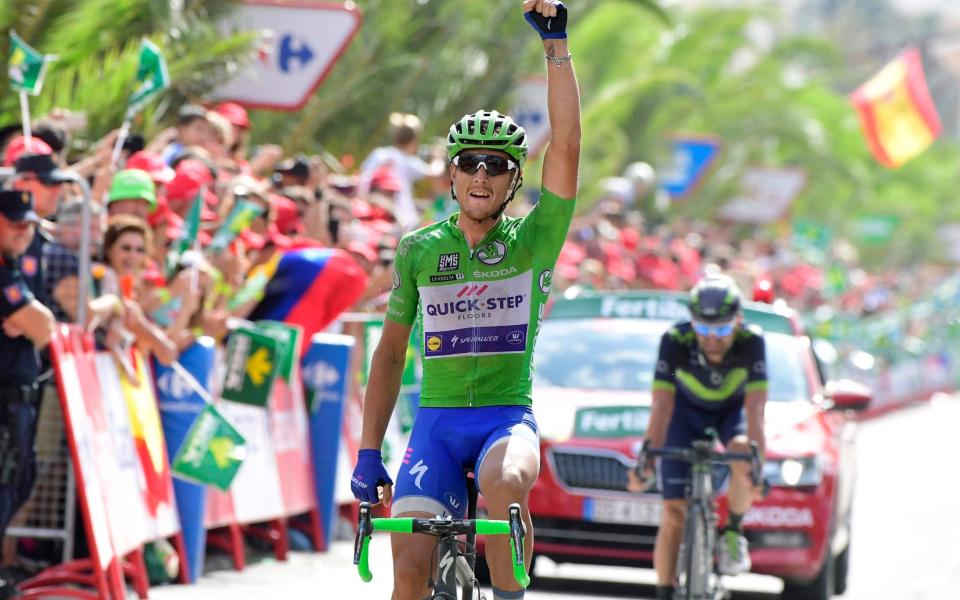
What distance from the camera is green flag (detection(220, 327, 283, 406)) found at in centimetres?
1185

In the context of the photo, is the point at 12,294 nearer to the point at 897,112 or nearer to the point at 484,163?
the point at 484,163

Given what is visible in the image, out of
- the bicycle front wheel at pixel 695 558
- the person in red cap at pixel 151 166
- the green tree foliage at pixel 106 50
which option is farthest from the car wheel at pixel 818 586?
the green tree foliage at pixel 106 50

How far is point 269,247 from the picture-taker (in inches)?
509

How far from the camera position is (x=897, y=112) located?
158 feet

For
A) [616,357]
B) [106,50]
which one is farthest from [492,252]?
[106,50]

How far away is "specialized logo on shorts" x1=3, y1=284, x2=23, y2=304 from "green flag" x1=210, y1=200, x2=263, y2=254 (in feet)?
9.16

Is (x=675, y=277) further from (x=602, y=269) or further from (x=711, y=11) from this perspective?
(x=711, y=11)

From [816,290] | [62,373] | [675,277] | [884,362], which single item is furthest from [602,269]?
[884,362]

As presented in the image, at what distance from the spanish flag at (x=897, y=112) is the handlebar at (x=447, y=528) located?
41954 millimetres

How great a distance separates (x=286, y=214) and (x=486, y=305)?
7.34 m

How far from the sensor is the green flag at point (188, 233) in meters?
11.2

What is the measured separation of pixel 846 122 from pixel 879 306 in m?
11.2

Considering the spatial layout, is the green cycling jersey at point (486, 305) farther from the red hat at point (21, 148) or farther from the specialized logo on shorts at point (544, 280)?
the red hat at point (21, 148)

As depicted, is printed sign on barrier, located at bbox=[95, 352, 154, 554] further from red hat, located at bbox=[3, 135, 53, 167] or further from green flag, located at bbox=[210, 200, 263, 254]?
green flag, located at bbox=[210, 200, 263, 254]
